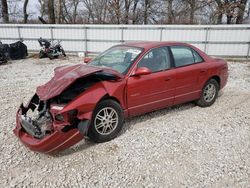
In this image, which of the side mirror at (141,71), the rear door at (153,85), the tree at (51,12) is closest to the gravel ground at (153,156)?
the rear door at (153,85)

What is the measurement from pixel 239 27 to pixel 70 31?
9184mm

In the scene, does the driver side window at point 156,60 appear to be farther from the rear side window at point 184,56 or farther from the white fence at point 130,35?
the white fence at point 130,35

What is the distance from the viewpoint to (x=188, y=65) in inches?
183

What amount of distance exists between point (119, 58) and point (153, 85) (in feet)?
2.65

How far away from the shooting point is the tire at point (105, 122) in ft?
11.4

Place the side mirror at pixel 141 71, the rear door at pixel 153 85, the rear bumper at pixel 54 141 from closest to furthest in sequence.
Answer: the rear bumper at pixel 54 141 < the side mirror at pixel 141 71 < the rear door at pixel 153 85

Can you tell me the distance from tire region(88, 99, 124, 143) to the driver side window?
93cm

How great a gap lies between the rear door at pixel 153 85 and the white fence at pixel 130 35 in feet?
28.5

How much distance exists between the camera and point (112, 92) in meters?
3.60

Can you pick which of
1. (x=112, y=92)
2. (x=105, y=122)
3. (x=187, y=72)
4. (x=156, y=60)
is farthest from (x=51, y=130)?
(x=187, y=72)

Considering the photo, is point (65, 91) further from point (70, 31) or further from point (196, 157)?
point (70, 31)

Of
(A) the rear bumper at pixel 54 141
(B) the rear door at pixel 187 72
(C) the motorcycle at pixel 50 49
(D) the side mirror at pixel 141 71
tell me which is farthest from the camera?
(C) the motorcycle at pixel 50 49

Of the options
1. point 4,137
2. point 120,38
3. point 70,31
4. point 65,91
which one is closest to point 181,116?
point 65,91

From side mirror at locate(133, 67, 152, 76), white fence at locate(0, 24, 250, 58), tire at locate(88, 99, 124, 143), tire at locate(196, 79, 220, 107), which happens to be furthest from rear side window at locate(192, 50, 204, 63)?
white fence at locate(0, 24, 250, 58)
